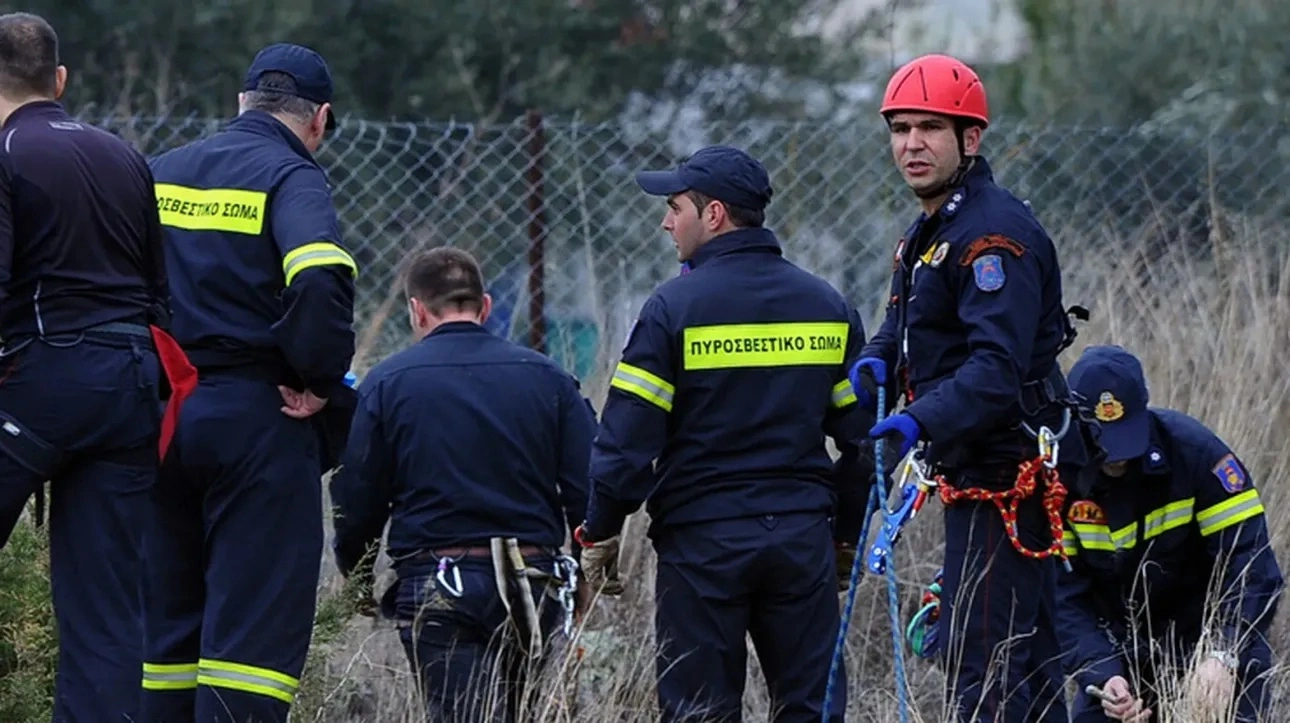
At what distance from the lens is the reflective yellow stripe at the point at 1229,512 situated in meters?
5.78

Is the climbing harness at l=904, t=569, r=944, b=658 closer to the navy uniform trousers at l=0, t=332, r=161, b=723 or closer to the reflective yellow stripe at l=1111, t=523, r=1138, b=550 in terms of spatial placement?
the reflective yellow stripe at l=1111, t=523, r=1138, b=550

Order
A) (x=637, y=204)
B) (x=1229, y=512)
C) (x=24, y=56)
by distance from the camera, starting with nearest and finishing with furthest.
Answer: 1. (x=24, y=56)
2. (x=1229, y=512)
3. (x=637, y=204)

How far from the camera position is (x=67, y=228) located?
5.02 m

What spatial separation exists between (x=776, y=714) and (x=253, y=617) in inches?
57.8

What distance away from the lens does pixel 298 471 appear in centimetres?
528

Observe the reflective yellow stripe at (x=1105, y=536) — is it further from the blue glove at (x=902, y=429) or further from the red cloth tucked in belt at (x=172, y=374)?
the red cloth tucked in belt at (x=172, y=374)

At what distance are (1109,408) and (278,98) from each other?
8.03ft

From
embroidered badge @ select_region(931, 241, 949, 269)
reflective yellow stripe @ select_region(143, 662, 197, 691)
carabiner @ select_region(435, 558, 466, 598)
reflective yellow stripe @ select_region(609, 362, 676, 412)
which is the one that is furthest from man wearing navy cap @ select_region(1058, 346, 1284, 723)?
reflective yellow stripe @ select_region(143, 662, 197, 691)

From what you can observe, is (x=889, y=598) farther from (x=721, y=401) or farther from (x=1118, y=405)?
(x=1118, y=405)

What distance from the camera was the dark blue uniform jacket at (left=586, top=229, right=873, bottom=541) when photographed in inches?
213

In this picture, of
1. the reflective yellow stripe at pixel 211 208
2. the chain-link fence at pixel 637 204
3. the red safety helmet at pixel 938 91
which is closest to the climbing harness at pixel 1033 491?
the red safety helmet at pixel 938 91

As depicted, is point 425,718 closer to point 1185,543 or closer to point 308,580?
point 308,580

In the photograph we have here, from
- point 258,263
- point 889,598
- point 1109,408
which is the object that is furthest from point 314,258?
point 1109,408

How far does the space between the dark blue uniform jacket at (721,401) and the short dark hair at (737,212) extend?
8 cm
